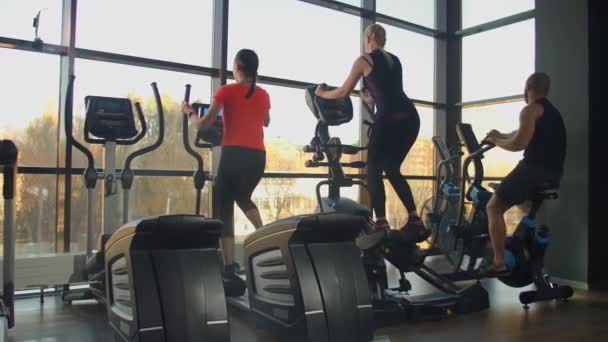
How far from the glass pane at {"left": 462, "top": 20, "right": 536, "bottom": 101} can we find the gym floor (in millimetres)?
3296

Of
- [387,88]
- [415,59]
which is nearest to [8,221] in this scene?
[387,88]

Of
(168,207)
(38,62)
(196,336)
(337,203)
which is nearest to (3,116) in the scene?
(38,62)

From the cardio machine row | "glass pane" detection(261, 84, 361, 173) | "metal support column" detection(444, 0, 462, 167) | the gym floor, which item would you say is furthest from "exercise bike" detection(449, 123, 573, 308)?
"metal support column" detection(444, 0, 462, 167)

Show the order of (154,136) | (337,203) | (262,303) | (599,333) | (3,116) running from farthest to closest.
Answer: (154,136) < (3,116) < (337,203) < (599,333) < (262,303)

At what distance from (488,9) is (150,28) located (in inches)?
163

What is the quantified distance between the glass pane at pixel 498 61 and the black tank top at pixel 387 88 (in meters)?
3.48

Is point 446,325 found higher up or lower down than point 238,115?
lower down

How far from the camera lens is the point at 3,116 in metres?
3.81

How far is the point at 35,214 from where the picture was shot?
3949mm

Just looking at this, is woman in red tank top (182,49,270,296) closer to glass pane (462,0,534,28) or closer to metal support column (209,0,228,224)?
metal support column (209,0,228,224)

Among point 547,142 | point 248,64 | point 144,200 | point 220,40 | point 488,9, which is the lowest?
point 144,200

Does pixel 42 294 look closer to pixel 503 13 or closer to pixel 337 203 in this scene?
pixel 337 203

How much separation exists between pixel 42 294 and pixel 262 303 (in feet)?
5.82

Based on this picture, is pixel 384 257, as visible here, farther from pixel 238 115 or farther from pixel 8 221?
pixel 8 221
